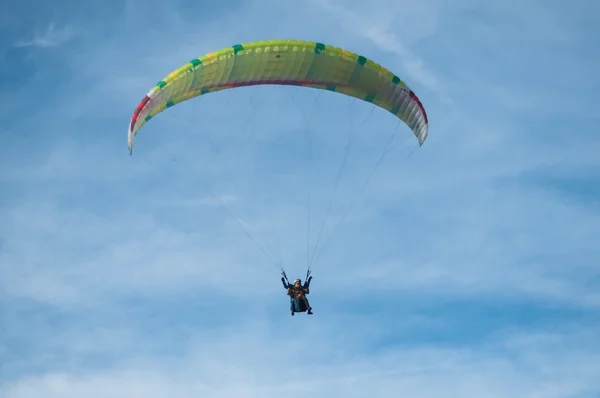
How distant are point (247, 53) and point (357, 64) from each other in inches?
182

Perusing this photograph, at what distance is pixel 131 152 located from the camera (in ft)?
160

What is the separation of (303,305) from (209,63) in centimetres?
1015

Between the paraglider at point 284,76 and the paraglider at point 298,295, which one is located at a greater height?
the paraglider at point 284,76

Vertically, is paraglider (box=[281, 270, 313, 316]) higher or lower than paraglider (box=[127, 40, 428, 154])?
lower

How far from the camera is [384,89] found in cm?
5166

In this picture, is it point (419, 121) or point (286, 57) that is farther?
point (419, 121)

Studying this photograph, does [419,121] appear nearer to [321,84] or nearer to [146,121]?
[321,84]

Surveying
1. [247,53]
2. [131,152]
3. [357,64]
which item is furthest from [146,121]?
[357,64]

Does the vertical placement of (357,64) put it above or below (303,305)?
above

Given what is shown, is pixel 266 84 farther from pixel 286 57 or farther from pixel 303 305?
pixel 303 305

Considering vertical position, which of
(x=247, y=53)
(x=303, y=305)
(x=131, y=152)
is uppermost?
(x=247, y=53)

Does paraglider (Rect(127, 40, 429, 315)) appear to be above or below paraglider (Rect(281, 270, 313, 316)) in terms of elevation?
above

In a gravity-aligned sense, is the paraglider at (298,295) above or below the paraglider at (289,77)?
below

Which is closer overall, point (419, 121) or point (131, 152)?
point (131, 152)
